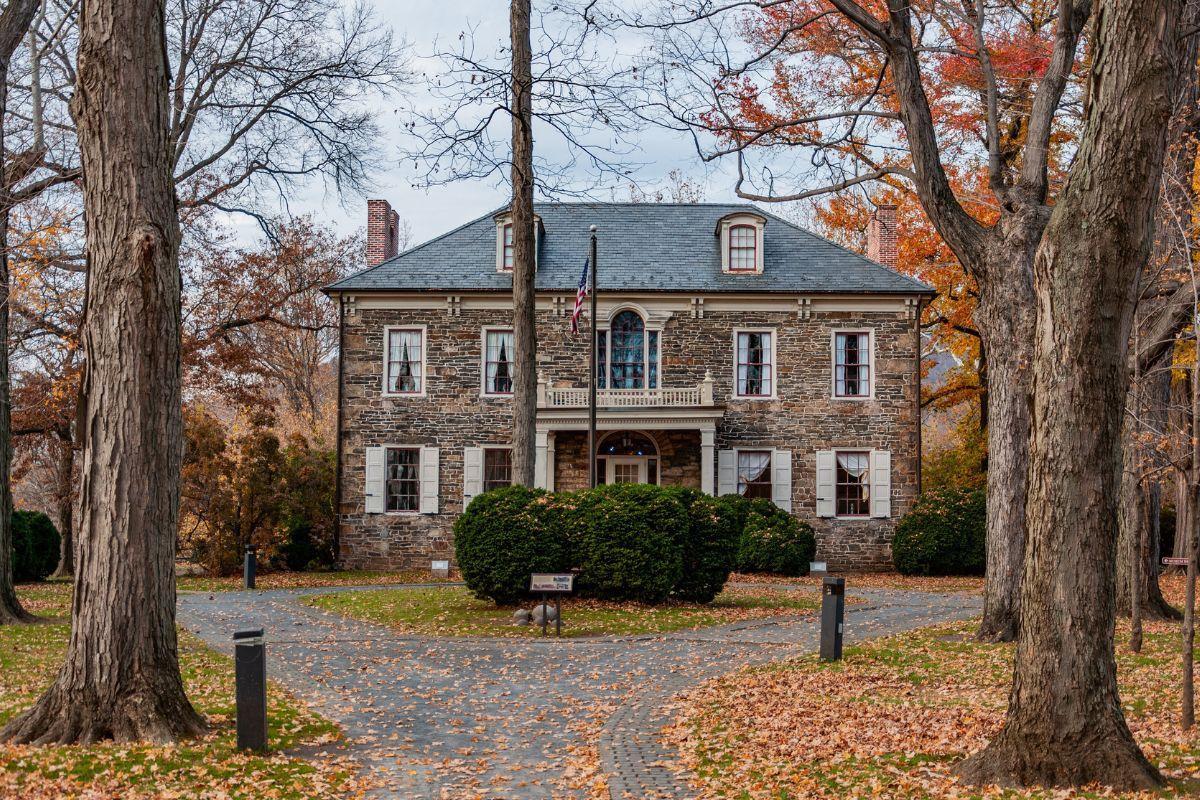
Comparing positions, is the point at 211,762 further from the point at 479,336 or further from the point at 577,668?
the point at 479,336

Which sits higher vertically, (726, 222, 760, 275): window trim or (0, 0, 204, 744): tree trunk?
(726, 222, 760, 275): window trim

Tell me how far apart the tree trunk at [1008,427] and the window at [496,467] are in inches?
579

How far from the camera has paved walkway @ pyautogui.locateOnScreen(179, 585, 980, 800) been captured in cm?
701

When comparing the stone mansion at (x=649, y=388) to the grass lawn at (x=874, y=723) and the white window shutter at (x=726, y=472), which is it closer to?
the white window shutter at (x=726, y=472)

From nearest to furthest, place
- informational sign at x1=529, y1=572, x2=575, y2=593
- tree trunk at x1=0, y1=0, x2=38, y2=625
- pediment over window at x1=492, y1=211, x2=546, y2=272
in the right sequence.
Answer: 1. tree trunk at x1=0, y1=0, x2=38, y2=625
2. informational sign at x1=529, y1=572, x2=575, y2=593
3. pediment over window at x1=492, y1=211, x2=546, y2=272

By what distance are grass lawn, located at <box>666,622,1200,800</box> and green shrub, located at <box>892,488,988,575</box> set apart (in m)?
11.9

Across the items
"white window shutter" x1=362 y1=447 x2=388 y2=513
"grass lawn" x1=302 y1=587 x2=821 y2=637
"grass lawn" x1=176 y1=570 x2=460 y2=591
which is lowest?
"grass lawn" x1=176 y1=570 x2=460 y2=591

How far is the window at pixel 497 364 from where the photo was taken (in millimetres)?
25484

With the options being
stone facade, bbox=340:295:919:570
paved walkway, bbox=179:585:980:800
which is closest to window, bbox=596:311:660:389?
stone facade, bbox=340:295:919:570

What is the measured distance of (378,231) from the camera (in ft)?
90.6

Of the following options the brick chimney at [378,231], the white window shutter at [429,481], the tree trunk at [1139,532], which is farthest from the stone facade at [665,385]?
the tree trunk at [1139,532]

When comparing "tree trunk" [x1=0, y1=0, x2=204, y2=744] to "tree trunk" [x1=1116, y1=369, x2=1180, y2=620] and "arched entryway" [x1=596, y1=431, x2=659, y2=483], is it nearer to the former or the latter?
"tree trunk" [x1=1116, y1=369, x2=1180, y2=620]

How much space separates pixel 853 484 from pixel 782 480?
1681 millimetres

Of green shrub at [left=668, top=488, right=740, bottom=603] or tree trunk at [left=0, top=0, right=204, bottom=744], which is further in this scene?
green shrub at [left=668, top=488, right=740, bottom=603]
